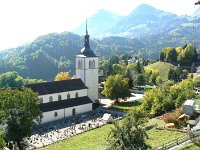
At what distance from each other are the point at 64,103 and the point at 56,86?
11.7ft

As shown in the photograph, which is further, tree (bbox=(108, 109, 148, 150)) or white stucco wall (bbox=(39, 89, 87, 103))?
white stucco wall (bbox=(39, 89, 87, 103))

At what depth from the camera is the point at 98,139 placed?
4581 centimetres

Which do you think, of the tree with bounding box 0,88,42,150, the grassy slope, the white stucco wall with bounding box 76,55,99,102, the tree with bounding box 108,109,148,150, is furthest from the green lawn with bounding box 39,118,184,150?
the grassy slope

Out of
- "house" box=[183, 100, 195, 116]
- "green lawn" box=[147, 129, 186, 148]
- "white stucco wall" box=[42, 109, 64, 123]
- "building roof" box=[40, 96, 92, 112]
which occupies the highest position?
"house" box=[183, 100, 195, 116]

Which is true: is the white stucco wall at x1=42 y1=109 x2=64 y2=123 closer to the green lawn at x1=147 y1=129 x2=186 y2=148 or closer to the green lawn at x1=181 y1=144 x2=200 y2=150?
the green lawn at x1=147 y1=129 x2=186 y2=148

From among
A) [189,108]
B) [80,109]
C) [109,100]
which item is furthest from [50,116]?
[189,108]

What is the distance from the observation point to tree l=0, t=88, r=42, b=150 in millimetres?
39750

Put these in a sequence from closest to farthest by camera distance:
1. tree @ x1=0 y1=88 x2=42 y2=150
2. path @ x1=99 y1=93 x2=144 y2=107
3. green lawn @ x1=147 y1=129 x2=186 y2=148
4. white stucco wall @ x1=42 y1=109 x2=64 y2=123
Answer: green lawn @ x1=147 y1=129 x2=186 y2=148
tree @ x1=0 y1=88 x2=42 y2=150
white stucco wall @ x1=42 y1=109 x2=64 y2=123
path @ x1=99 y1=93 x2=144 y2=107

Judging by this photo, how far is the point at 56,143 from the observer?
159ft

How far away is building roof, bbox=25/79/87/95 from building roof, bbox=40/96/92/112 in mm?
2040

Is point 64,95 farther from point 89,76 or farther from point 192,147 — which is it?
point 192,147

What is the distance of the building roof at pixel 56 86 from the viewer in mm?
62656

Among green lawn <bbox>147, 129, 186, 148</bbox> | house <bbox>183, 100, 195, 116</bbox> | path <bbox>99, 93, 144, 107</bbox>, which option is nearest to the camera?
green lawn <bbox>147, 129, 186, 148</bbox>

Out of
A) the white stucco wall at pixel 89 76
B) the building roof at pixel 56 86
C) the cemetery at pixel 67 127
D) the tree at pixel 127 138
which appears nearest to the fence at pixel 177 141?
the tree at pixel 127 138
